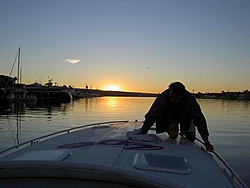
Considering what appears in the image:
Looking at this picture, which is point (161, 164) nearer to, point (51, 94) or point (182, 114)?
point (182, 114)

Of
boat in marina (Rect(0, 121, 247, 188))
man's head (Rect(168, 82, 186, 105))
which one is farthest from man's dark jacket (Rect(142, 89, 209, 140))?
boat in marina (Rect(0, 121, 247, 188))

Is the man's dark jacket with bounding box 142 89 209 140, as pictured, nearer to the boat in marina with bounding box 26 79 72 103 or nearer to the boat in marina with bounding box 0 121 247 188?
the boat in marina with bounding box 0 121 247 188

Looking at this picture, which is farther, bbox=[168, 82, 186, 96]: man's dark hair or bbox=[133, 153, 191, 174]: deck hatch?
bbox=[168, 82, 186, 96]: man's dark hair

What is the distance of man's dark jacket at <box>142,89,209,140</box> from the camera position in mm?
3842

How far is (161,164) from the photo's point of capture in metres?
2.44

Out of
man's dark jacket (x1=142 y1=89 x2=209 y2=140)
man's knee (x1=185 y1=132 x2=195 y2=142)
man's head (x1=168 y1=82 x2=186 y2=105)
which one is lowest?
man's knee (x1=185 y1=132 x2=195 y2=142)

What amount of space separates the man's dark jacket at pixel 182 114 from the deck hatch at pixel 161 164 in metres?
1.28

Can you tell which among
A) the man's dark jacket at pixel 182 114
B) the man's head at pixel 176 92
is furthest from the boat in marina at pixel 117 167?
the man's head at pixel 176 92

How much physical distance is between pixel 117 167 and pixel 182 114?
2303mm

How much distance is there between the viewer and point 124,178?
1.84 meters

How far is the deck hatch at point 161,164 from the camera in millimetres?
2330

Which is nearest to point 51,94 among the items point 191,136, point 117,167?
point 191,136

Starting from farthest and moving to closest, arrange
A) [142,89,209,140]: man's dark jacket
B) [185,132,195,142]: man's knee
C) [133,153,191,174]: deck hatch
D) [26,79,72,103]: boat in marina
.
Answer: [26,79,72,103]: boat in marina
[185,132,195,142]: man's knee
[142,89,209,140]: man's dark jacket
[133,153,191,174]: deck hatch

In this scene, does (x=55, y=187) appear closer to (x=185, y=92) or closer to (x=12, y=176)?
(x=12, y=176)
